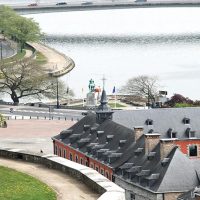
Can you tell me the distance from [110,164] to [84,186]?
36.2m

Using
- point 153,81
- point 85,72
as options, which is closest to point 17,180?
point 153,81

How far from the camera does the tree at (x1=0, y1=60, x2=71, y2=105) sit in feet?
359

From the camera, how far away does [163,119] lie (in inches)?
2456

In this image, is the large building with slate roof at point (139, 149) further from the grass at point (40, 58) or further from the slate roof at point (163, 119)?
the grass at point (40, 58)

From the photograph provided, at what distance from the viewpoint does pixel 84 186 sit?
18406 mm

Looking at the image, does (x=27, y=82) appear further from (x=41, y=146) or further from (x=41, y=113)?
(x=41, y=146)

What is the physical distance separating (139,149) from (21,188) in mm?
35403


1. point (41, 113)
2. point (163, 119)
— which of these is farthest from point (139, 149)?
point (41, 113)

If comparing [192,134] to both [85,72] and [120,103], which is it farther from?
[85,72]

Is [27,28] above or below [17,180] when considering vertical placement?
above

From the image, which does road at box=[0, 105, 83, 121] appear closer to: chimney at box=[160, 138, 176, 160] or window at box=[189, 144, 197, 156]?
window at box=[189, 144, 197, 156]

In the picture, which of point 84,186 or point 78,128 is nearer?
point 84,186

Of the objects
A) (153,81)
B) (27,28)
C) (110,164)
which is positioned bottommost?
(110,164)

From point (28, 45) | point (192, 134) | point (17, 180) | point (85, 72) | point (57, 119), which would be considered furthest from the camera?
point (28, 45)
